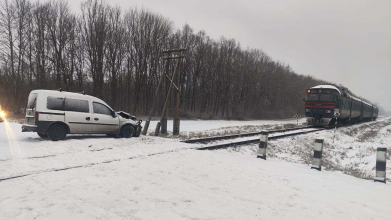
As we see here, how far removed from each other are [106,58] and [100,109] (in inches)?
898

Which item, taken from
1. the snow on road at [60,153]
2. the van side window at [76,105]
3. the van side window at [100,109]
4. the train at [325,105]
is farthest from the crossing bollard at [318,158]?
the train at [325,105]

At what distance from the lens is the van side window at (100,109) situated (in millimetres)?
9805

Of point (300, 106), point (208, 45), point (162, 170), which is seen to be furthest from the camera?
point (300, 106)

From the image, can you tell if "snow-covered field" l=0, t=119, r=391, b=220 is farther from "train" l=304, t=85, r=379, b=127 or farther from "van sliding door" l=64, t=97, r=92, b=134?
"train" l=304, t=85, r=379, b=127

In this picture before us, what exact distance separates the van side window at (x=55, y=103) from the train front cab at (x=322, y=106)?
21026 millimetres

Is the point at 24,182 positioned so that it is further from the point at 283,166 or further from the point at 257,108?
the point at 257,108

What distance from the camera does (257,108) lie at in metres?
50.7

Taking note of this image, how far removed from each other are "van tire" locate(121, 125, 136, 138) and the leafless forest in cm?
2000

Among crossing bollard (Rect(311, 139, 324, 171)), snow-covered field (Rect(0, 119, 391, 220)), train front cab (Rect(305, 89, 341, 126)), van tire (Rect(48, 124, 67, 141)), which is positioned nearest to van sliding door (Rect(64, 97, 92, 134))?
van tire (Rect(48, 124, 67, 141))

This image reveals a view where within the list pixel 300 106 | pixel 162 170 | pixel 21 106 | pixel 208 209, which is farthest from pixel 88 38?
pixel 300 106

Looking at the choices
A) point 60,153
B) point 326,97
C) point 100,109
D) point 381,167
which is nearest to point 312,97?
point 326,97

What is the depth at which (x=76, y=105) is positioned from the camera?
9266 millimetres

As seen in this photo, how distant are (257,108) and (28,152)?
1867 inches

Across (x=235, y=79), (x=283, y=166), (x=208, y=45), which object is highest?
(x=208, y=45)
